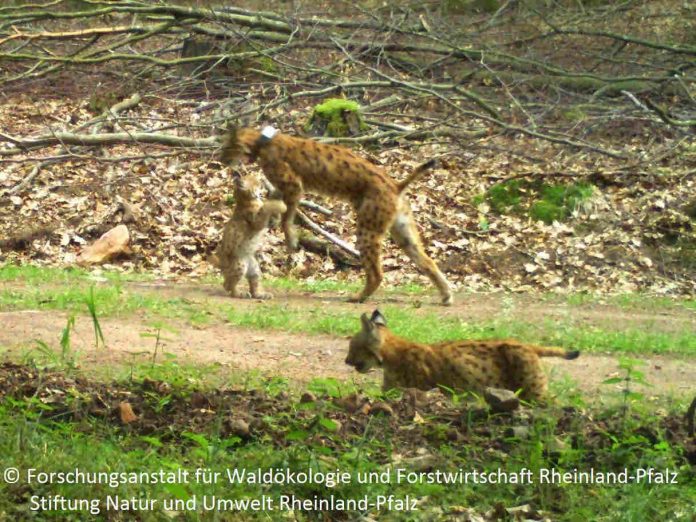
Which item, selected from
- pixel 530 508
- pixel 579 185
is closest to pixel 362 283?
pixel 579 185

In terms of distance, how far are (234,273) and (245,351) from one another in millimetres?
3202

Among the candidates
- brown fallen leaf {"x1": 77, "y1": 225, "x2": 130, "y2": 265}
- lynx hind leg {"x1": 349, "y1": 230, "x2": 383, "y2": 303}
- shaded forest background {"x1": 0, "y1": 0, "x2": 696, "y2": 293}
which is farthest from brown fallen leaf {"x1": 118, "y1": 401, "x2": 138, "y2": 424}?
brown fallen leaf {"x1": 77, "y1": 225, "x2": 130, "y2": 265}

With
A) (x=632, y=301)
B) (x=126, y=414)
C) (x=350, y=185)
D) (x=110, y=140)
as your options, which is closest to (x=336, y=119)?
(x=110, y=140)

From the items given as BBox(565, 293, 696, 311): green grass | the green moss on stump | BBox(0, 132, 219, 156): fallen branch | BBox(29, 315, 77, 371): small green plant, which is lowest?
BBox(565, 293, 696, 311): green grass

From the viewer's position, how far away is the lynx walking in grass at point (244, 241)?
13.0 m

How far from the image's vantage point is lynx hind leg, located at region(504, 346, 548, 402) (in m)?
8.21

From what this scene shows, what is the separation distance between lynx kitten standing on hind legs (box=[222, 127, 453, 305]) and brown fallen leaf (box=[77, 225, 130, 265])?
256cm

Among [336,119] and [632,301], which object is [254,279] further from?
[336,119]

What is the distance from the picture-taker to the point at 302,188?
548 inches

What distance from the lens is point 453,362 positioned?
8445 mm

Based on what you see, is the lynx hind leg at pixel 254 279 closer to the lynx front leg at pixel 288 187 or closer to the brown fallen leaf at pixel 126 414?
the lynx front leg at pixel 288 187

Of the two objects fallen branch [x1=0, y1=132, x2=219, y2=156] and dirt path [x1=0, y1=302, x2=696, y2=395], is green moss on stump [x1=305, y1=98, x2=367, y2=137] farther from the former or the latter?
dirt path [x1=0, y1=302, x2=696, y2=395]

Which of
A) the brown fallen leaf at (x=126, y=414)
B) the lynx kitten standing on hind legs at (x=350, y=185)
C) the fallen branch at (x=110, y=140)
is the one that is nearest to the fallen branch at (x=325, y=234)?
the lynx kitten standing on hind legs at (x=350, y=185)

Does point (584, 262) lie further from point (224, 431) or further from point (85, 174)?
point (224, 431)
